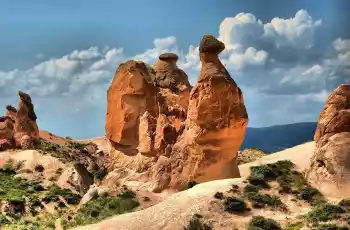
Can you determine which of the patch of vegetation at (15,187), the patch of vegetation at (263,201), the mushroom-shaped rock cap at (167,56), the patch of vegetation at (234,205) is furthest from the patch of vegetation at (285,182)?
the patch of vegetation at (15,187)

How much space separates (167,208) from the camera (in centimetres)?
2500

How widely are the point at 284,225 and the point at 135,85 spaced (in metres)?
24.9

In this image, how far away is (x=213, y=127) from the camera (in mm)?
29891

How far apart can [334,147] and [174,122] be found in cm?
1636

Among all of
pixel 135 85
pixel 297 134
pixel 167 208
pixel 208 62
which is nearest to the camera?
pixel 167 208

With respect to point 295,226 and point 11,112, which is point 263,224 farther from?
point 11,112

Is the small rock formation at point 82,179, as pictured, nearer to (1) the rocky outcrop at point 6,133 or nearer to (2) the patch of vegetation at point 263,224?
(1) the rocky outcrop at point 6,133

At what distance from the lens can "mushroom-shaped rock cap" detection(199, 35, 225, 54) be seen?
31.3 metres

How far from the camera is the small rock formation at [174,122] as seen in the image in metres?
29.9

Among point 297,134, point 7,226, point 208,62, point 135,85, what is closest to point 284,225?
point 208,62

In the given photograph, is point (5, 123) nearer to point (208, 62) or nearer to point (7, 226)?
point (7, 226)

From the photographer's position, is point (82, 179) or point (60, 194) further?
point (82, 179)

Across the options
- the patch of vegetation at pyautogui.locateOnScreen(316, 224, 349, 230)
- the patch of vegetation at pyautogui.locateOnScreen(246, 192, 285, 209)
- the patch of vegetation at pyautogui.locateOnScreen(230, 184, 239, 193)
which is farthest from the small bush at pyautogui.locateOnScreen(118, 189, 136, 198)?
the patch of vegetation at pyautogui.locateOnScreen(316, 224, 349, 230)

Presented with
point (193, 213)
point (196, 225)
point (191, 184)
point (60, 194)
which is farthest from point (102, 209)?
point (60, 194)
